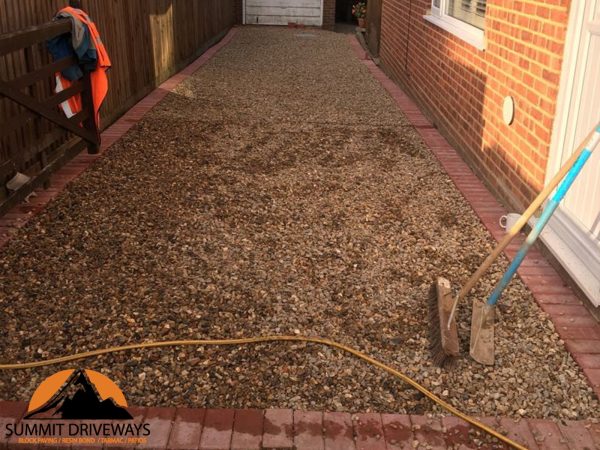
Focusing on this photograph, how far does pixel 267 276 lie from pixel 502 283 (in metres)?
1.46

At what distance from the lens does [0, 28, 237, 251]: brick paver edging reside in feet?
15.2

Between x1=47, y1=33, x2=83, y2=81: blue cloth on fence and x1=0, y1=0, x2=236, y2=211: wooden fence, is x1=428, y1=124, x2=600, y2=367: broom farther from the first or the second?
x1=47, y1=33, x2=83, y2=81: blue cloth on fence

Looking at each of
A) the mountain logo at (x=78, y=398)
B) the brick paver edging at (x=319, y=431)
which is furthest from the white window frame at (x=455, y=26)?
the mountain logo at (x=78, y=398)

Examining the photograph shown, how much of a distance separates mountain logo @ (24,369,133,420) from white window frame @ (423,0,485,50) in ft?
15.0

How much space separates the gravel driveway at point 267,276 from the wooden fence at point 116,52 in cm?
47

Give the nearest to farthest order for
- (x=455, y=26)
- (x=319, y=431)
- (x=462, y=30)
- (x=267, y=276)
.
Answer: (x=319, y=431)
(x=267, y=276)
(x=462, y=30)
(x=455, y=26)

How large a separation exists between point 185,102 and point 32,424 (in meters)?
6.52

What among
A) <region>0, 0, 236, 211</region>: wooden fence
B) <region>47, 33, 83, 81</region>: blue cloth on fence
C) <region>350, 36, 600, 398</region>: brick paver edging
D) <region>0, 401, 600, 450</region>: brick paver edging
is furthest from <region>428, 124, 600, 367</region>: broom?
<region>47, 33, 83, 81</region>: blue cloth on fence

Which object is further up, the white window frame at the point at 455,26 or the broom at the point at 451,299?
the white window frame at the point at 455,26

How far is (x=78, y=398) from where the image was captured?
2.88 metres

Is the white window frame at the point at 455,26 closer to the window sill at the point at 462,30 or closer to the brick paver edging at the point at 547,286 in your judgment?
the window sill at the point at 462,30

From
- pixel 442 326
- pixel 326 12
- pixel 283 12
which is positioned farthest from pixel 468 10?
pixel 283 12

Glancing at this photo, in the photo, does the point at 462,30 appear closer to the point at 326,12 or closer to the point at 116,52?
the point at 116,52

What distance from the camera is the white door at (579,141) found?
373cm
